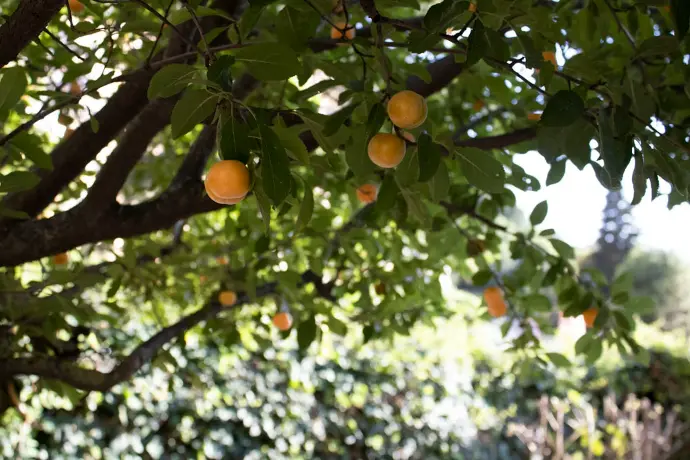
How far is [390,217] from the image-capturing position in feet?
6.89

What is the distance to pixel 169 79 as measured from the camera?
0.85 metres

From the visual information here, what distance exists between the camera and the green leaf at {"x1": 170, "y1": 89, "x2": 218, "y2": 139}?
83 cm

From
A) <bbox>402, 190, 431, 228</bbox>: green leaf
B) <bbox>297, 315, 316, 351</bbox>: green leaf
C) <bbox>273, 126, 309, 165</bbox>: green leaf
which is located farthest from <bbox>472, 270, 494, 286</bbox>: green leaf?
<bbox>273, 126, 309, 165</bbox>: green leaf

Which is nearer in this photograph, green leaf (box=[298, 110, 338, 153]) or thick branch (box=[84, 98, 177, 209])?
green leaf (box=[298, 110, 338, 153])

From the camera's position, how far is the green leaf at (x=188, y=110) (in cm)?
83

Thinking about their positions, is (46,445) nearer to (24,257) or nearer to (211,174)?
(24,257)

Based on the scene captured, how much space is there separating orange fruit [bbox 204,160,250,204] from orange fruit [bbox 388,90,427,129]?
29 centimetres

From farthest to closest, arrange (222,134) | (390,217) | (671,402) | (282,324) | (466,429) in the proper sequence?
(671,402) < (466,429) < (282,324) < (390,217) < (222,134)

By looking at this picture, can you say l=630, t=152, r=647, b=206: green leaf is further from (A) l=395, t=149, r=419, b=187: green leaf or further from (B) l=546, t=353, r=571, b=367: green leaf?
(B) l=546, t=353, r=571, b=367: green leaf

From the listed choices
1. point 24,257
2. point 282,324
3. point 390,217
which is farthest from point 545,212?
point 24,257

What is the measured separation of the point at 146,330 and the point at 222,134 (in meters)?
3.76

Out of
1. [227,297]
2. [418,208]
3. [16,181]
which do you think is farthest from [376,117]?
[227,297]

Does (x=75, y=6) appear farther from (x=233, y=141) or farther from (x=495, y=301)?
(x=495, y=301)

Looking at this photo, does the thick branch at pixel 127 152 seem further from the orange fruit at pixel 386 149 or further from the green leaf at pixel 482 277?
the green leaf at pixel 482 277
